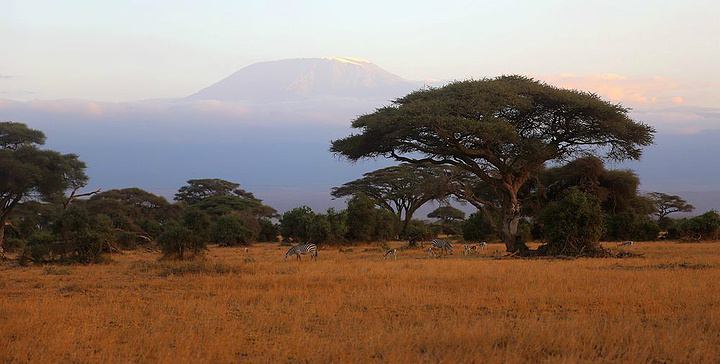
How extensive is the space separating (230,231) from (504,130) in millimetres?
20947

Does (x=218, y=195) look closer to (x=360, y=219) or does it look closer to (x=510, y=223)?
(x=360, y=219)

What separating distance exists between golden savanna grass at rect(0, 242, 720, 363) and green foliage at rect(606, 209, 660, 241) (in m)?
22.1

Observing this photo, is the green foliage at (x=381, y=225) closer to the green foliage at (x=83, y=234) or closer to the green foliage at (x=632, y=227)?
the green foliage at (x=632, y=227)

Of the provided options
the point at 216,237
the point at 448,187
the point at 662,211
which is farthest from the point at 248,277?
the point at 662,211

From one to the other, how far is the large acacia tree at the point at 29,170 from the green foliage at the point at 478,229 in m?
24.2

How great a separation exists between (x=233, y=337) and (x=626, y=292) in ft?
25.5

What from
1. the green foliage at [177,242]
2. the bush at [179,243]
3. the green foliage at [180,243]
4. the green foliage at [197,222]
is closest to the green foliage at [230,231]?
the green foliage at [197,222]

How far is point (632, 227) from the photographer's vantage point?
37.1 m

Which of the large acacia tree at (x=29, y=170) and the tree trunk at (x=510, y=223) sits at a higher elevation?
the large acacia tree at (x=29, y=170)

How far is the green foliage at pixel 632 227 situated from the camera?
37.1 m

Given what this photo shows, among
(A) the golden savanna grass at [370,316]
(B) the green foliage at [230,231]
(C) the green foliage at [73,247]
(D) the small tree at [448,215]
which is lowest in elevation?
(A) the golden savanna grass at [370,316]

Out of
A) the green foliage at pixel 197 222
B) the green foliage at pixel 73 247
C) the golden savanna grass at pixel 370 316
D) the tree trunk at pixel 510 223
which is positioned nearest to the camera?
the golden savanna grass at pixel 370 316

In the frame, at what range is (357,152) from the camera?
28938 mm

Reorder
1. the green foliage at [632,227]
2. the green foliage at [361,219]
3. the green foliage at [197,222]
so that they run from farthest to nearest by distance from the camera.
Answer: the green foliage at [632,227] → the green foliage at [361,219] → the green foliage at [197,222]
